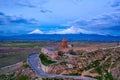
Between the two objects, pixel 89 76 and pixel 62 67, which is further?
pixel 62 67

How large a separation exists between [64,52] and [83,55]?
17.3 ft

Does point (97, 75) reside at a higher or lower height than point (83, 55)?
lower

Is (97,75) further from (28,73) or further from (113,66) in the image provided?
(28,73)

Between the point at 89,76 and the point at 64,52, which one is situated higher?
the point at 64,52

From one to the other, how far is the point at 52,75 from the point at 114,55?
9.78 meters

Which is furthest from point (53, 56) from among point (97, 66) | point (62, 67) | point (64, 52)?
point (97, 66)

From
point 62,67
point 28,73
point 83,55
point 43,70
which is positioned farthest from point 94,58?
point 28,73

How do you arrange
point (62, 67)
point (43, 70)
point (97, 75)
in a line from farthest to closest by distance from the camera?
point (43, 70) → point (62, 67) → point (97, 75)

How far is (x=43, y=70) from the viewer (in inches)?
1719

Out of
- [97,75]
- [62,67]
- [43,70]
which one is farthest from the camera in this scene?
[43,70]

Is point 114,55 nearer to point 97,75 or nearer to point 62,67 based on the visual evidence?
point 97,75

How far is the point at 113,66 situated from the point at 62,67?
743 centimetres

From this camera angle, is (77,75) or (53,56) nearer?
(77,75)

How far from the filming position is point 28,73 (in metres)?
46.1
